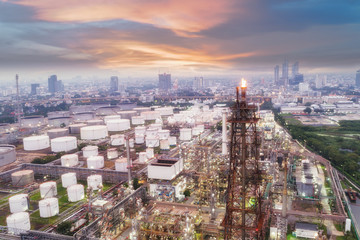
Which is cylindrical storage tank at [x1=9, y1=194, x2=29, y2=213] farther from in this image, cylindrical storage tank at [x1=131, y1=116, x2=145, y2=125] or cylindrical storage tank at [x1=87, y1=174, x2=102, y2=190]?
cylindrical storage tank at [x1=131, y1=116, x2=145, y2=125]

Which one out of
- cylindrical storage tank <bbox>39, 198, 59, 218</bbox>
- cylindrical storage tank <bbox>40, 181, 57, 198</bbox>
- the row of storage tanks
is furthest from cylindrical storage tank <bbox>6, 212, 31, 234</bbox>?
cylindrical storage tank <bbox>40, 181, 57, 198</bbox>

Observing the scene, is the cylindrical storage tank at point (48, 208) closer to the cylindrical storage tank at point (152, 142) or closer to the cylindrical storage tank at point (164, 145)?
the cylindrical storage tank at point (164, 145)

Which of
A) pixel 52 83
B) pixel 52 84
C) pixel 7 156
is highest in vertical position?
pixel 52 83

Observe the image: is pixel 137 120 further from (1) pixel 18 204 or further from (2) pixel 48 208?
(2) pixel 48 208

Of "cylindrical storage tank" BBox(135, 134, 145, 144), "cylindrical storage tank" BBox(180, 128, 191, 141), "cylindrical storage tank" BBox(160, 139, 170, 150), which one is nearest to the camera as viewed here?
"cylindrical storage tank" BBox(160, 139, 170, 150)

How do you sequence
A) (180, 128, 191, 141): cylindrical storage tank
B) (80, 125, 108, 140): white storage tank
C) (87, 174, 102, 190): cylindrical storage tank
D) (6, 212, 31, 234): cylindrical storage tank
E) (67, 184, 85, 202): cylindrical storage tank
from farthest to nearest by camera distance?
(80, 125, 108, 140): white storage tank → (180, 128, 191, 141): cylindrical storage tank → (87, 174, 102, 190): cylindrical storage tank → (67, 184, 85, 202): cylindrical storage tank → (6, 212, 31, 234): cylindrical storage tank

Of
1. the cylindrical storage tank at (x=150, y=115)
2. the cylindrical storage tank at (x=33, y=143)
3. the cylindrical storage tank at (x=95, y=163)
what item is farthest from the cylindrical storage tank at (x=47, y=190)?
the cylindrical storage tank at (x=150, y=115)

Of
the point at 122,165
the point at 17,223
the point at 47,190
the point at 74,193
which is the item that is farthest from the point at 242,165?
the point at 122,165

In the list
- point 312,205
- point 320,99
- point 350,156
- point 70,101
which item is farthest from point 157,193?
point 70,101
